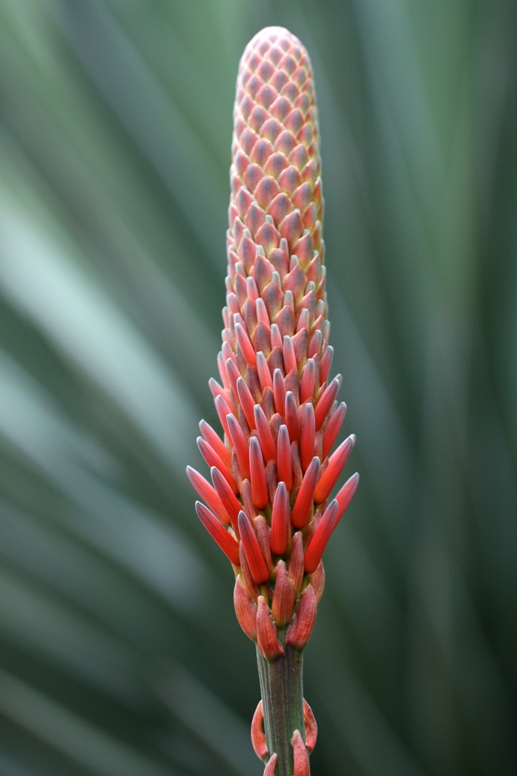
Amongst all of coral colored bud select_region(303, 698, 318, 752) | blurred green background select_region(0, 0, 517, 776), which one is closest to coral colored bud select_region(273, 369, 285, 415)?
coral colored bud select_region(303, 698, 318, 752)

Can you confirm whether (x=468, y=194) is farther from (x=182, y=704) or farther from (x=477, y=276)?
(x=182, y=704)

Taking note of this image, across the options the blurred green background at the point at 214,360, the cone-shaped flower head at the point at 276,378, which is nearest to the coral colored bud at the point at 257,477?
the cone-shaped flower head at the point at 276,378

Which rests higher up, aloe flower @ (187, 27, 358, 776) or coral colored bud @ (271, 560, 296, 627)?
aloe flower @ (187, 27, 358, 776)

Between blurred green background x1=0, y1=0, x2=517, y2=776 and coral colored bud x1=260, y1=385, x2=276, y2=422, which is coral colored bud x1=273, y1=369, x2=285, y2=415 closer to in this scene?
coral colored bud x1=260, y1=385, x2=276, y2=422

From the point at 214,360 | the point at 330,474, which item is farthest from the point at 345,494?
the point at 214,360

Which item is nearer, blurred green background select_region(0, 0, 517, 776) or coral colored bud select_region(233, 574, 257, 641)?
coral colored bud select_region(233, 574, 257, 641)
